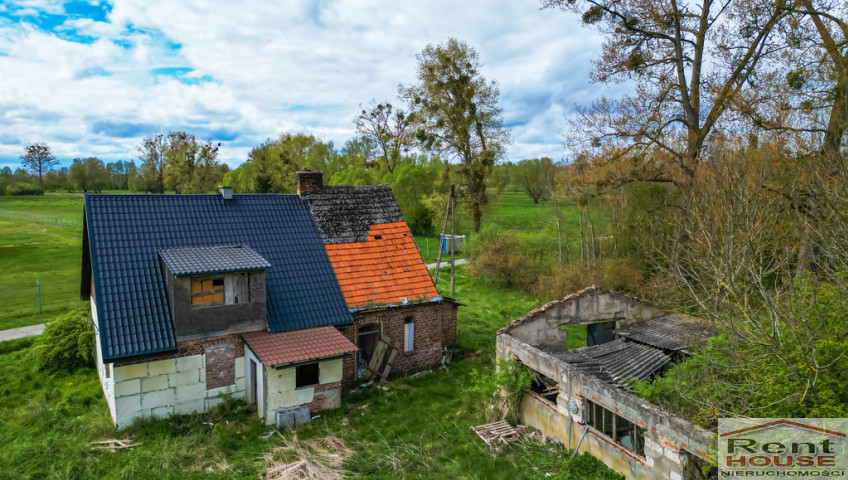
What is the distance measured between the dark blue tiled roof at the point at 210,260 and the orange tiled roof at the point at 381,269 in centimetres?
335

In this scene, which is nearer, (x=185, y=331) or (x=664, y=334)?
(x=185, y=331)

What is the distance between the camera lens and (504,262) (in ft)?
98.2

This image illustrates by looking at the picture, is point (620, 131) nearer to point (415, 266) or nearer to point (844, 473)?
point (415, 266)

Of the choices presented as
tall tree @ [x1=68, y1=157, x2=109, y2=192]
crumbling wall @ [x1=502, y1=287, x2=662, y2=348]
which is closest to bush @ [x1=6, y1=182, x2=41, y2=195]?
tall tree @ [x1=68, y1=157, x2=109, y2=192]

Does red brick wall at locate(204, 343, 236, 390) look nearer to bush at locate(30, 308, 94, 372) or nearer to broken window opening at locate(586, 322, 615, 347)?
bush at locate(30, 308, 94, 372)

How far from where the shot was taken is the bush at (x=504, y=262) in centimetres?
2989

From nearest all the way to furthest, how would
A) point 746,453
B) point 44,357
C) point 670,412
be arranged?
1. point 746,453
2. point 670,412
3. point 44,357

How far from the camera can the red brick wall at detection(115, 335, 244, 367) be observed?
12219mm

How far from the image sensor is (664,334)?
588 inches

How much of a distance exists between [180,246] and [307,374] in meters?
5.68

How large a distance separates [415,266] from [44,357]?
1281 cm

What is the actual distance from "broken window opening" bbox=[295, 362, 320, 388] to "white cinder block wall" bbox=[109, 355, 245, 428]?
1736mm

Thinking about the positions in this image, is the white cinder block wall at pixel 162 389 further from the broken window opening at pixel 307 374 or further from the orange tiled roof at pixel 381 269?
the orange tiled roof at pixel 381 269

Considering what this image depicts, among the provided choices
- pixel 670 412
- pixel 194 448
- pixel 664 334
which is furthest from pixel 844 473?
pixel 194 448
